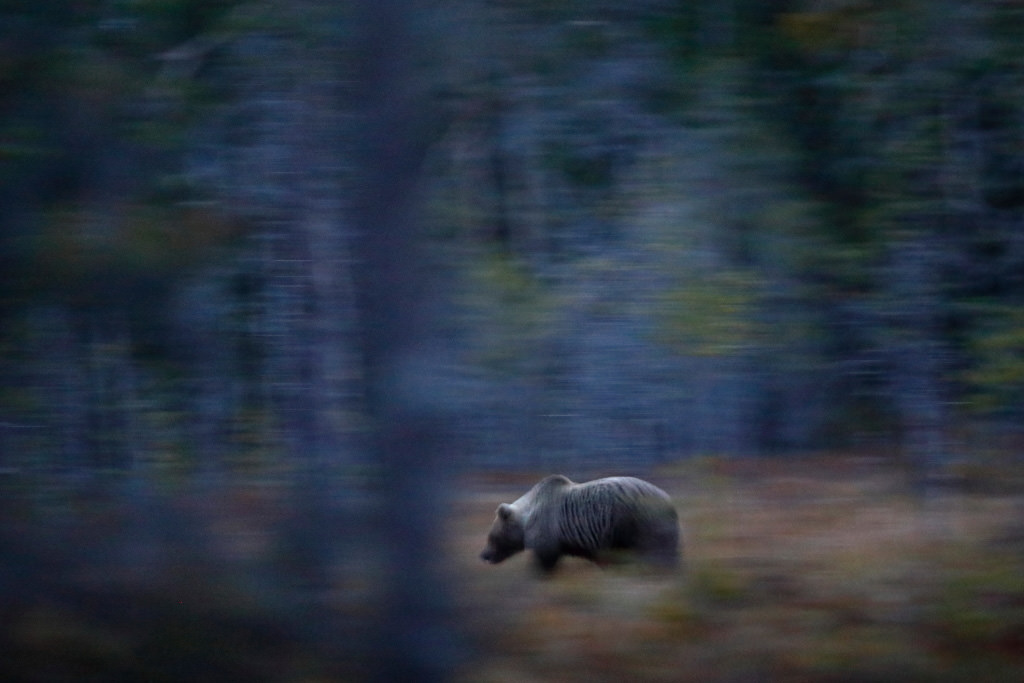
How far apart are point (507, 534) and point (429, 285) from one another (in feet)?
11.6

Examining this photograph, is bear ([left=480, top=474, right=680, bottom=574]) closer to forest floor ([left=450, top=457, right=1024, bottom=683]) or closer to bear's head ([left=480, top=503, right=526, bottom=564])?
bear's head ([left=480, top=503, right=526, bottom=564])

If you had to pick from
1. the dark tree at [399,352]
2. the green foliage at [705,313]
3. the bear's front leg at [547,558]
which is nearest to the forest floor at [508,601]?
the dark tree at [399,352]

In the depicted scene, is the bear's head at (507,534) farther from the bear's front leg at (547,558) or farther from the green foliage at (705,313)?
the green foliage at (705,313)

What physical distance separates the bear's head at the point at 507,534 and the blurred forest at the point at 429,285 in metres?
0.80

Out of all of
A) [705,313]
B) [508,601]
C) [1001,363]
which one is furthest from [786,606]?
[705,313]

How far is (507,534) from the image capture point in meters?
8.44

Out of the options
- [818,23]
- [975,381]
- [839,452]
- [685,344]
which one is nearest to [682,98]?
[818,23]

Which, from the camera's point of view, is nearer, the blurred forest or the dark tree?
the dark tree

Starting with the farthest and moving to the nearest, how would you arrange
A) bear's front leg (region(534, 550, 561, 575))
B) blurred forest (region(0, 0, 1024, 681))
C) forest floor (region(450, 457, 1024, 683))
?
bear's front leg (region(534, 550, 561, 575))
forest floor (region(450, 457, 1024, 683))
blurred forest (region(0, 0, 1024, 681))

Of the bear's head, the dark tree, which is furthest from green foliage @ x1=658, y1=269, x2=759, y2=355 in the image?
the dark tree

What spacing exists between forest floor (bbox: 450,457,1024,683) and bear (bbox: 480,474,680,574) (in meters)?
0.19

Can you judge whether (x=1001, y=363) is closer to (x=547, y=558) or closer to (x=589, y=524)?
(x=589, y=524)

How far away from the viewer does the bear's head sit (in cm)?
838

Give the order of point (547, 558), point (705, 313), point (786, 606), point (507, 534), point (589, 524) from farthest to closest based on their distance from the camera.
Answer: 1. point (705, 313)
2. point (507, 534)
3. point (547, 558)
4. point (589, 524)
5. point (786, 606)
